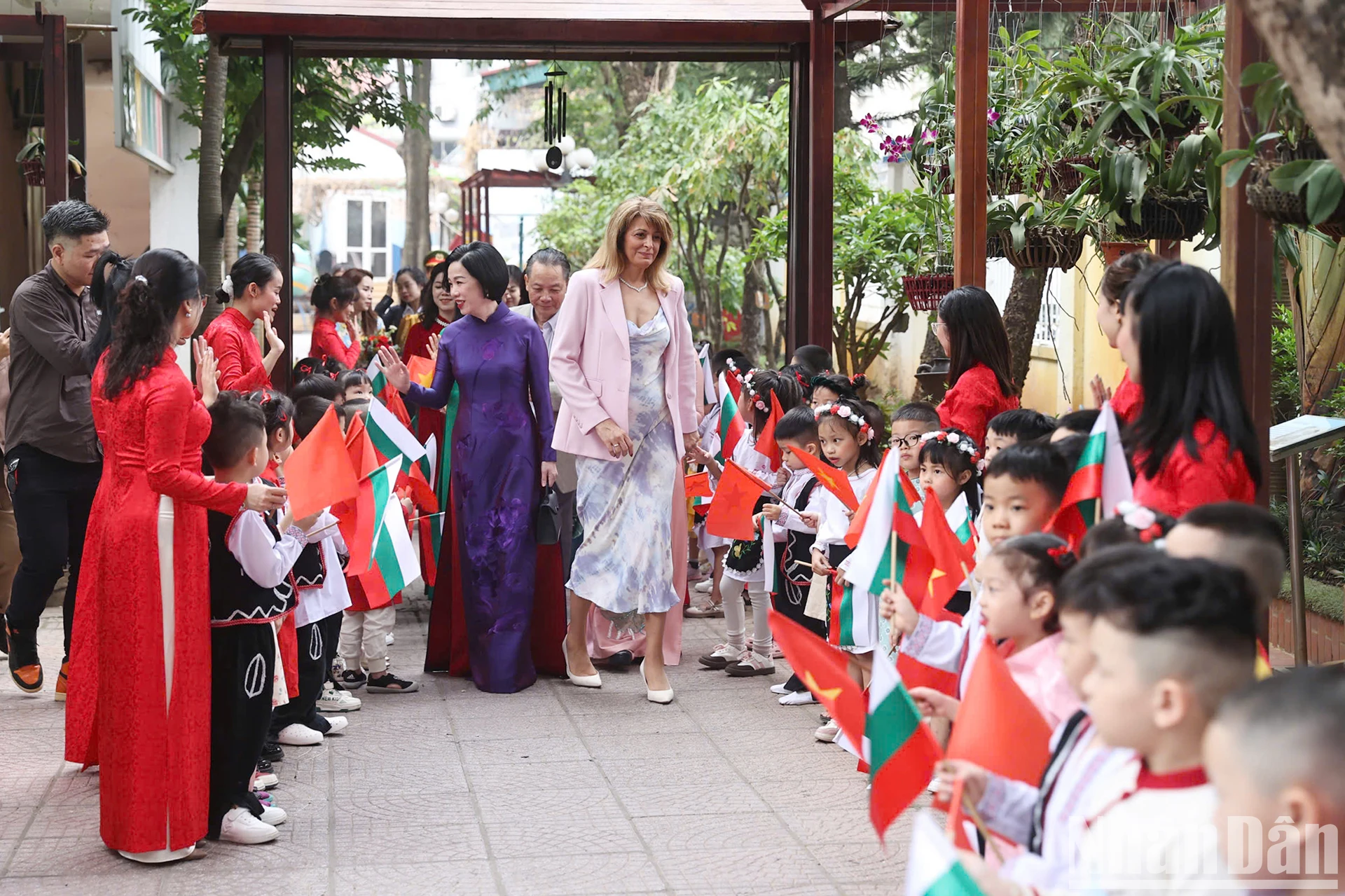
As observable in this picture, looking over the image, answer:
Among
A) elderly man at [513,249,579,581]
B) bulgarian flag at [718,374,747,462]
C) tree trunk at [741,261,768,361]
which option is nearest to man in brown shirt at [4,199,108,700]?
elderly man at [513,249,579,581]

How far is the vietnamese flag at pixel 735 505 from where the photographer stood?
5.70m

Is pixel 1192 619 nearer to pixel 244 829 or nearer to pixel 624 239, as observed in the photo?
pixel 244 829

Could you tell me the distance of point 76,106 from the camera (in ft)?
32.7

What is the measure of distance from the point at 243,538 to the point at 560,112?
6.48 m

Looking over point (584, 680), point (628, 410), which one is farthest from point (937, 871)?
point (584, 680)

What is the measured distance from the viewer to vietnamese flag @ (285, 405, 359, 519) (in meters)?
4.19

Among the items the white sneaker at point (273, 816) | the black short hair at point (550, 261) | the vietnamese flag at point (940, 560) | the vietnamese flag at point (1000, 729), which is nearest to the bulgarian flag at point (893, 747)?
the vietnamese flag at point (1000, 729)

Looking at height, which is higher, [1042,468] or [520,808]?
[1042,468]

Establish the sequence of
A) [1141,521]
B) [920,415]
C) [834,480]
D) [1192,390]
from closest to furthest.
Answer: [1141,521] < [1192,390] < [834,480] < [920,415]

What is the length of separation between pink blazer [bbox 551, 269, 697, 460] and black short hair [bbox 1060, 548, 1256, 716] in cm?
375

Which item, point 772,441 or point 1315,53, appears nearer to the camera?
point 1315,53

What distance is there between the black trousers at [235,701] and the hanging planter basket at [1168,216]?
317 cm

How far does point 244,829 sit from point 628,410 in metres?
2.37

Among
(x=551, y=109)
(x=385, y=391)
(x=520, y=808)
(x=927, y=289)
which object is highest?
(x=551, y=109)
